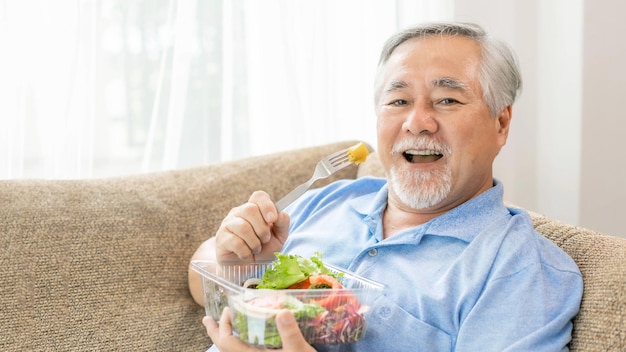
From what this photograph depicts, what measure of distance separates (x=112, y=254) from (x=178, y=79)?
2.57ft

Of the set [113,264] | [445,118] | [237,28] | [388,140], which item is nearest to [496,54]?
[445,118]

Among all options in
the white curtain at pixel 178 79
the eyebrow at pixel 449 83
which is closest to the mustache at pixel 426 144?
the eyebrow at pixel 449 83

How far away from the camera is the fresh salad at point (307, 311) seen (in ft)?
3.80

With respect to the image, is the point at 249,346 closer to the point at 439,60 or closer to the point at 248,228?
the point at 248,228

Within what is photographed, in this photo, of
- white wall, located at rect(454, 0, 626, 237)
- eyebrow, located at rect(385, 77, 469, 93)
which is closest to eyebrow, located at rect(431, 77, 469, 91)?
eyebrow, located at rect(385, 77, 469, 93)

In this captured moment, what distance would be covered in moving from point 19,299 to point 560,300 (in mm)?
1073

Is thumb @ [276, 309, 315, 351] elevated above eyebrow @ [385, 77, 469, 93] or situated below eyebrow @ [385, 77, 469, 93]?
below

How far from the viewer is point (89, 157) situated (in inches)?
90.7

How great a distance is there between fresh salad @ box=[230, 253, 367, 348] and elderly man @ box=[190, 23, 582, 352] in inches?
3.7

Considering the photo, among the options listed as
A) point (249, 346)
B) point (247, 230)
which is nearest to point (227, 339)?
point (249, 346)

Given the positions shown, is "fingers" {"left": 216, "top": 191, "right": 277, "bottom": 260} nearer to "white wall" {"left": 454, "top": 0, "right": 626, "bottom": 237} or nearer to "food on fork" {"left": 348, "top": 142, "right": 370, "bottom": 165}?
"food on fork" {"left": 348, "top": 142, "right": 370, "bottom": 165}

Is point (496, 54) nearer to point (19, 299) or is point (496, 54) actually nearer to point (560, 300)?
point (560, 300)

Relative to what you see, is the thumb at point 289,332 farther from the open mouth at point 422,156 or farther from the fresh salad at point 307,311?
the open mouth at point 422,156

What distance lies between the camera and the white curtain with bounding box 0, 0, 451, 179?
7.24 ft
